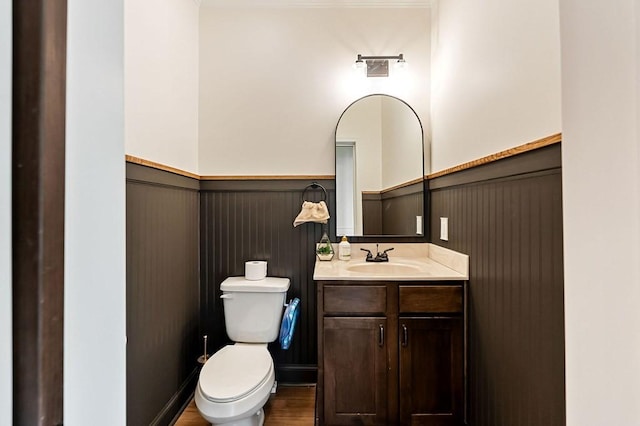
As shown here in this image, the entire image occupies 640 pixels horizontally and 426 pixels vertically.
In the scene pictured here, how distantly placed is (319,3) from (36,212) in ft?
8.01

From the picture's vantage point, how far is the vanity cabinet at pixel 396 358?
5.63 feet

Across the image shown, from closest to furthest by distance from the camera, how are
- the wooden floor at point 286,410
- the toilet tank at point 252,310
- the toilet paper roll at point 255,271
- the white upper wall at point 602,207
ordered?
Result: the white upper wall at point 602,207 < the wooden floor at point 286,410 < the toilet tank at point 252,310 < the toilet paper roll at point 255,271

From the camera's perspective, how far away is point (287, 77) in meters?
2.34

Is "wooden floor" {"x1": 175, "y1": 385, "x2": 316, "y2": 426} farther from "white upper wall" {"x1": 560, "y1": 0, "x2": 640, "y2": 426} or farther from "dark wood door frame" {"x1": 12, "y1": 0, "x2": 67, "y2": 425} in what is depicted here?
"dark wood door frame" {"x1": 12, "y1": 0, "x2": 67, "y2": 425}

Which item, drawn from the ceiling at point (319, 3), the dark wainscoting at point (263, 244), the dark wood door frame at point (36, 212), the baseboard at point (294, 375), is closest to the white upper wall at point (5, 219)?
the dark wood door frame at point (36, 212)

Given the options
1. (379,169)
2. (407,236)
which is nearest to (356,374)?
(407,236)

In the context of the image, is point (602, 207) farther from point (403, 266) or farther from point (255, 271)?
point (255, 271)

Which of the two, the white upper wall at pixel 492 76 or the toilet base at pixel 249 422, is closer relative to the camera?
the white upper wall at pixel 492 76

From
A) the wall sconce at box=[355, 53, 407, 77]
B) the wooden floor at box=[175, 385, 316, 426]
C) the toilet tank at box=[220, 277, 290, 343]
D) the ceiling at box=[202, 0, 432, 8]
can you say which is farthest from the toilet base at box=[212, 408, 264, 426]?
the ceiling at box=[202, 0, 432, 8]

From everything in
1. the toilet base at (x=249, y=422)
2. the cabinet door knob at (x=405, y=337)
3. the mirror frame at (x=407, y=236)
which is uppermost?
the mirror frame at (x=407, y=236)

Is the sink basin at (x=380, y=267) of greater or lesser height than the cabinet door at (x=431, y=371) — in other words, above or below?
above

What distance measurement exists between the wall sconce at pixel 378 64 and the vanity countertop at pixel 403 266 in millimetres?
1212

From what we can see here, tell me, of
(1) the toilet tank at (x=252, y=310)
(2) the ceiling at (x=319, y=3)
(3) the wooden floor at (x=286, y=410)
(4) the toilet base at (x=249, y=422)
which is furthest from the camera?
(2) the ceiling at (x=319, y=3)

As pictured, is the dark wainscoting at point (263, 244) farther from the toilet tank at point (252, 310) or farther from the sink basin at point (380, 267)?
the sink basin at point (380, 267)
